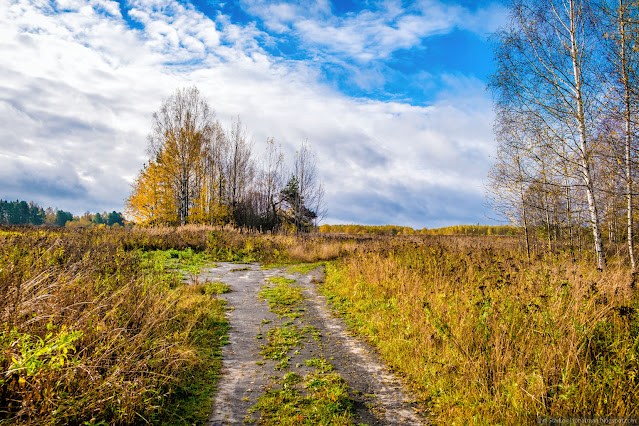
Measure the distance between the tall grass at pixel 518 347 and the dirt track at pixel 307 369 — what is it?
31cm

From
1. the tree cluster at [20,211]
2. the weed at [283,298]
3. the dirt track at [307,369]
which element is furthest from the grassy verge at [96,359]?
the tree cluster at [20,211]

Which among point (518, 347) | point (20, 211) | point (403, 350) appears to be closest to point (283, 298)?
point (403, 350)

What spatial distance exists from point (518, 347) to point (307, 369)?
255 cm

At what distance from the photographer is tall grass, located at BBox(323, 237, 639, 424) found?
305 cm

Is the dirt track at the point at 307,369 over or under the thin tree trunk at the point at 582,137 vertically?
under

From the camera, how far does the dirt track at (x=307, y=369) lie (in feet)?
10.9

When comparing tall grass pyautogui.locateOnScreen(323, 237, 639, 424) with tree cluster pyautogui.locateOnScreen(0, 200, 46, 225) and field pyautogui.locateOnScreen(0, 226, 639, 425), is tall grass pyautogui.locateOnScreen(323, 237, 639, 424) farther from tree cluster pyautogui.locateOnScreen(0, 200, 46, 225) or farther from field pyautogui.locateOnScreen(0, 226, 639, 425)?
tree cluster pyautogui.locateOnScreen(0, 200, 46, 225)

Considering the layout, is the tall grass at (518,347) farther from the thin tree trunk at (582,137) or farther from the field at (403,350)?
the thin tree trunk at (582,137)

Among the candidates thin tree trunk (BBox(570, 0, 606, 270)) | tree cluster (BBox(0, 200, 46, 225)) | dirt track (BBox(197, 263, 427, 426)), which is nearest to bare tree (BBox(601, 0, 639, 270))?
thin tree trunk (BBox(570, 0, 606, 270))

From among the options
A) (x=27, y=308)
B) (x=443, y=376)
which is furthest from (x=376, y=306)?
(x=27, y=308)

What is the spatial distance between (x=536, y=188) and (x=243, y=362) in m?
9.37

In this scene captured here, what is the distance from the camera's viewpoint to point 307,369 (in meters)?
4.29

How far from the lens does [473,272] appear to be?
23.3ft

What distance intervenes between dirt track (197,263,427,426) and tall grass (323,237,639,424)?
31 cm
